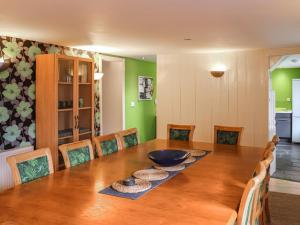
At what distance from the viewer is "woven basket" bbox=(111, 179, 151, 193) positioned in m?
1.93

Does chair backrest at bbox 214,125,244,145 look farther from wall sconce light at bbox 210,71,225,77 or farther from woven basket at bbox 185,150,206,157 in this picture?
wall sconce light at bbox 210,71,225,77

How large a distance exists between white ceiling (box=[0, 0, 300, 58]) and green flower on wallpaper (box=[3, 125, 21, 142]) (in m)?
1.19

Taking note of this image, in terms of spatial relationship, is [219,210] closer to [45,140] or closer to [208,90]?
[45,140]

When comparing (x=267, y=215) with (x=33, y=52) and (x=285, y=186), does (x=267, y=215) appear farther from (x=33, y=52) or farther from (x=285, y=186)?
(x=33, y=52)

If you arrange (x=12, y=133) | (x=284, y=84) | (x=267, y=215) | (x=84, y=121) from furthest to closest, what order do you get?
(x=284, y=84), (x=84, y=121), (x=12, y=133), (x=267, y=215)

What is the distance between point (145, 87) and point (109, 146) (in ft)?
13.2

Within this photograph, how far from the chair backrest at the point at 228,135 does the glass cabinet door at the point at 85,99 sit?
201 centimetres

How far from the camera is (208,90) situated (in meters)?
5.52

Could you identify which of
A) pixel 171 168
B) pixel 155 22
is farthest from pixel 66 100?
pixel 171 168

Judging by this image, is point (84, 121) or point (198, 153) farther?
point (84, 121)

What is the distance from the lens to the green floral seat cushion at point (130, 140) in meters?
3.57

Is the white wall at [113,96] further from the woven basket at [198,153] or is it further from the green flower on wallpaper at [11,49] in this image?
the woven basket at [198,153]

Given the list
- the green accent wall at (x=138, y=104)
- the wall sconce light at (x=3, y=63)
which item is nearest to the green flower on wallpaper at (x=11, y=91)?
the wall sconce light at (x=3, y=63)

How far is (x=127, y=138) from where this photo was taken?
362 centimetres
